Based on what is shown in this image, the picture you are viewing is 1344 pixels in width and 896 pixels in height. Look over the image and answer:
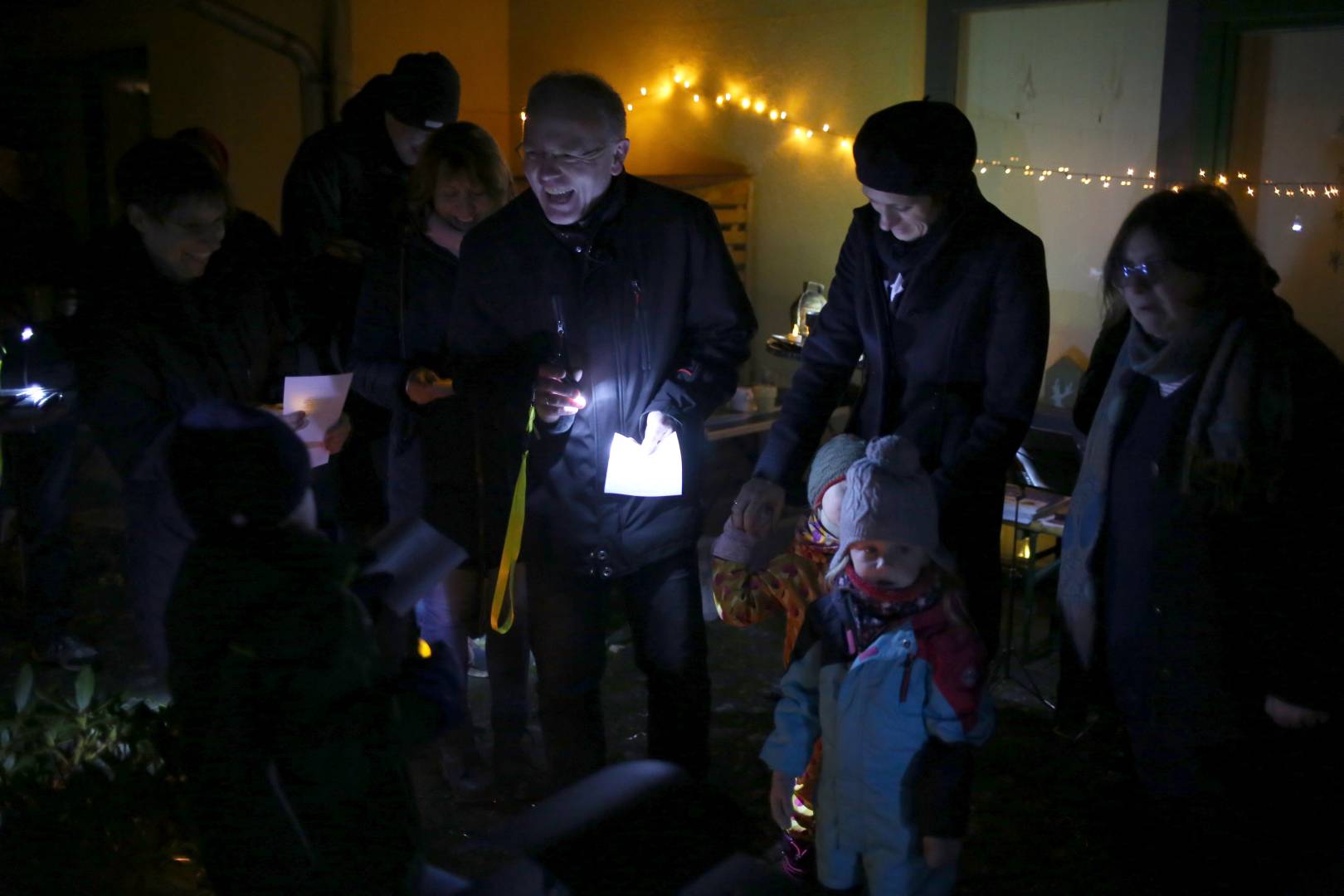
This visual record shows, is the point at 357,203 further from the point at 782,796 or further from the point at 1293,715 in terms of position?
the point at 1293,715

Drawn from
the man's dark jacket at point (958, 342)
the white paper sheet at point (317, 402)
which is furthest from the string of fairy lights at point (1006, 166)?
the white paper sheet at point (317, 402)

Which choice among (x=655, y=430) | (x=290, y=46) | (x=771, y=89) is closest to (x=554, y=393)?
(x=655, y=430)

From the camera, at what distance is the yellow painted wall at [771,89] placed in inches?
267

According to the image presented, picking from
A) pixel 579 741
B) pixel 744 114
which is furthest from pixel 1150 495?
pixel 744 114

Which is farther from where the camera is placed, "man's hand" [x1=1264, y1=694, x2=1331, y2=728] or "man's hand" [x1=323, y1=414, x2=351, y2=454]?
"man's hand" [x1=323, y1=414, x2=351, y2=454]

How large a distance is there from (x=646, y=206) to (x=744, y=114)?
4.53m

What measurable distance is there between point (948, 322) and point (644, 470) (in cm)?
87

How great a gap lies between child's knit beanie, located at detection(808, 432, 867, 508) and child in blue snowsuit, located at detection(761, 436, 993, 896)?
0.78ft

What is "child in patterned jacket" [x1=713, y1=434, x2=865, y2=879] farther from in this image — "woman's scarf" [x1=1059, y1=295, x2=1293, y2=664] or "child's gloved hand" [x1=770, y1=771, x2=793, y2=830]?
"woman's scarf" [x1=1059, y1=295, x2=1293, y2=664]

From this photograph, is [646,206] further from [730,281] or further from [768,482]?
[768,482]

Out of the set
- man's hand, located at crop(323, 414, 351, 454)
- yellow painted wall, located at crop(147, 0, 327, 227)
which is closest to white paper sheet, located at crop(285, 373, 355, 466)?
man's hand, located at crop(323, 414, 351, 454)

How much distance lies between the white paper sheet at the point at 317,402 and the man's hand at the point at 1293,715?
273cm

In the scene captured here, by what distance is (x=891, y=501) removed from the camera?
9.16ft

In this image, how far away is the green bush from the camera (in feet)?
10.7
